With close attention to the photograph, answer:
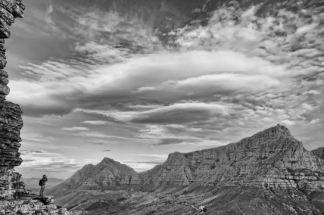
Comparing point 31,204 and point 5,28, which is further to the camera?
point 5,28

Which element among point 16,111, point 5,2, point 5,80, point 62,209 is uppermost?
point 5,2

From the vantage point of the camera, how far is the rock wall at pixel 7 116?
68250 millimetres

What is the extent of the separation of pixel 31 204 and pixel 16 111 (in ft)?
87.7

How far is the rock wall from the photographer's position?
224 ft

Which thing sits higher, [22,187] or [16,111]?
[16,111]

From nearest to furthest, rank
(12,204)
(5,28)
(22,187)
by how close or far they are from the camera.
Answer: (12,204)
(5,28)
(22,187)

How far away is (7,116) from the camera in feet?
241

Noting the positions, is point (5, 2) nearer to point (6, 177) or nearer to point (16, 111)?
point (16, 111)

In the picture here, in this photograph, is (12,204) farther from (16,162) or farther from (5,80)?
(5,80)

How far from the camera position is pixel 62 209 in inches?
2714

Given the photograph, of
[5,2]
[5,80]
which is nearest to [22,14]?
[5,2]

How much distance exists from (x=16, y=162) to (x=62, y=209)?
60.6 feet

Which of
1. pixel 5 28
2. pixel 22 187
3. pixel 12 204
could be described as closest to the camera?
pixel 12 204

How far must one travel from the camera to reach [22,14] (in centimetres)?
7394
